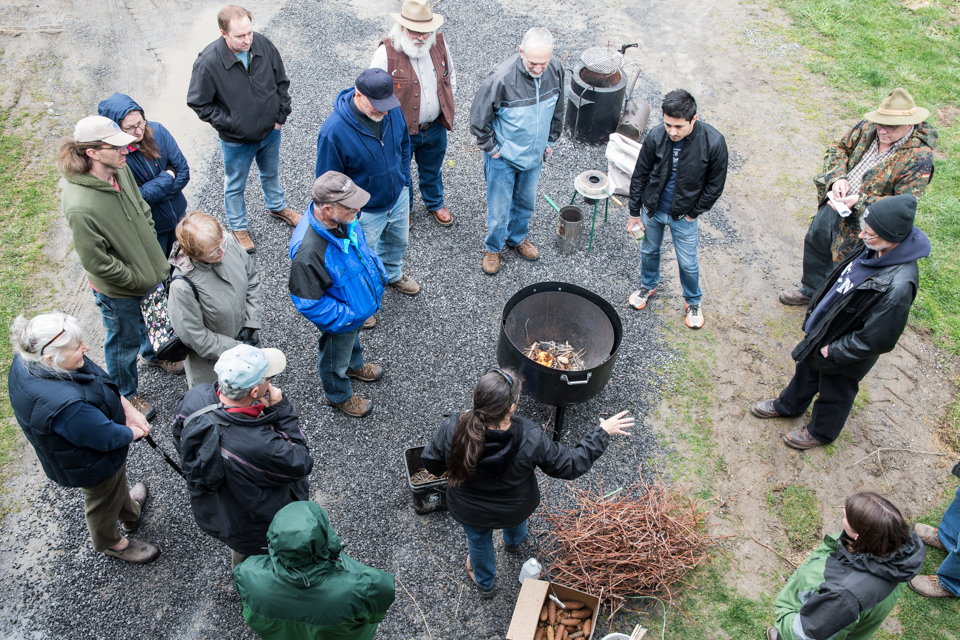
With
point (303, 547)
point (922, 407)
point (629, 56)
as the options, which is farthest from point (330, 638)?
point (629, 56)

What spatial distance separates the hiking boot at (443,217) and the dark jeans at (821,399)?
348cm

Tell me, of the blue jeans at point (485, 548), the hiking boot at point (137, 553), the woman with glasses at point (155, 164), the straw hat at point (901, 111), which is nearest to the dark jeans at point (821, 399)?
the straw hat at point (901, 111)

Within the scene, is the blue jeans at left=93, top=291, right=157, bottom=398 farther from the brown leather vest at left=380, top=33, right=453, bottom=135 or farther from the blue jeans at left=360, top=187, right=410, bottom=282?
the brown leather vest at left=380, top=33, right=453, bottom=135

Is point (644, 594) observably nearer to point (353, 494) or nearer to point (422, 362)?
point (353, 494)

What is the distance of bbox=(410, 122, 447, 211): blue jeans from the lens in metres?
5.62

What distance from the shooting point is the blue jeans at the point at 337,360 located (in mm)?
4316

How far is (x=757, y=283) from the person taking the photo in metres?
6.04

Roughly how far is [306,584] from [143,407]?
2.83 metres

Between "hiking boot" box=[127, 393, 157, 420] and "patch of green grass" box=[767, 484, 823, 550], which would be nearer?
"patch of green grass" box=[767, 484, 823, 550]

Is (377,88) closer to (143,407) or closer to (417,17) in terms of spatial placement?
(417,17)

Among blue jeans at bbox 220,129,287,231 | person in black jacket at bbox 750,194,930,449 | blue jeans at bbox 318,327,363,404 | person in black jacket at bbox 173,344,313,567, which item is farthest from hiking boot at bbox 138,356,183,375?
person in black jacket at bbox 750,194,930,449

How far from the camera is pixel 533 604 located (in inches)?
141

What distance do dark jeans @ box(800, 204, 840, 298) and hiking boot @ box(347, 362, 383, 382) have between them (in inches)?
157

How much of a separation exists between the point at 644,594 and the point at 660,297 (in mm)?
2866
